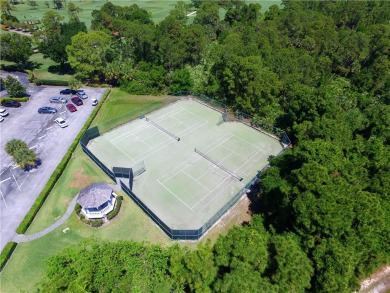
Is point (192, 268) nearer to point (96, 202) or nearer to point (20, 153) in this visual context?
point (96, 202)

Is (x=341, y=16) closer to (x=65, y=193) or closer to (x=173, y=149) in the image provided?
(x=173, y=149)

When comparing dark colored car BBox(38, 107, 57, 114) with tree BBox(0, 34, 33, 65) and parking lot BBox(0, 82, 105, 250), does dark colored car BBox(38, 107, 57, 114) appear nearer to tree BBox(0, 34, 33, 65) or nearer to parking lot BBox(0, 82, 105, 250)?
parking lot BBox(0, 82, 105, 250)

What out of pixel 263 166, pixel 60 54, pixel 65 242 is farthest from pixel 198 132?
pixel 60 54

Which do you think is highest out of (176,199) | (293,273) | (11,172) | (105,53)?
(293,273)

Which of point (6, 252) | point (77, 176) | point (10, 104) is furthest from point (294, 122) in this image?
point (10, 104)

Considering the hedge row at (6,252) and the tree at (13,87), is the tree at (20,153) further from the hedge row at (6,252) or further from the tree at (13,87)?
the tree at (13,87)
